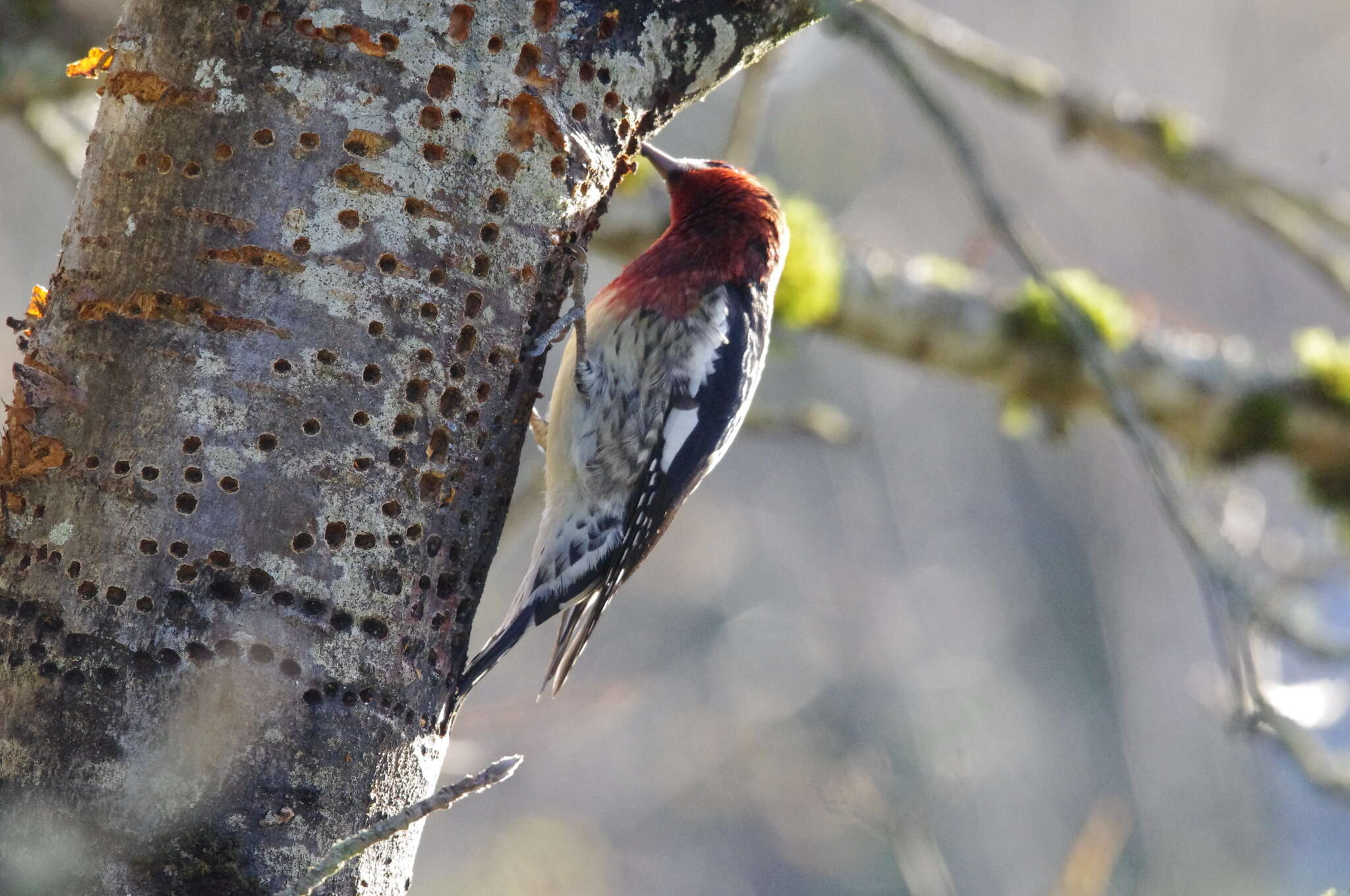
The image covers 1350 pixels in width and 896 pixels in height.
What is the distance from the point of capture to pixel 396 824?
4.42 feet

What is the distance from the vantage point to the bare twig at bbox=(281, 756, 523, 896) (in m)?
1.31

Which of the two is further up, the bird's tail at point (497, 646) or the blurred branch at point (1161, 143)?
the blurred branch at point (1161, 143)

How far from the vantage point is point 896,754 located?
11945mm

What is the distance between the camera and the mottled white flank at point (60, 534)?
63.4 inches

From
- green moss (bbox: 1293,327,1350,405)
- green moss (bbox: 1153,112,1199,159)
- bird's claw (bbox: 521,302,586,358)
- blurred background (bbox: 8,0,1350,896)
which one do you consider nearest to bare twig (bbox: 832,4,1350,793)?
bird's claw (bbox: 521,302,586,358)

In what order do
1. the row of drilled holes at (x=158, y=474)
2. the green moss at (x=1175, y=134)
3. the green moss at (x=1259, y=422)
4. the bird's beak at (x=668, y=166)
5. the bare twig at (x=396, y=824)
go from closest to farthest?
the bare twig at (x=396, y=824) < the row of drilled holes at (x=158, y=474) < the bird's beak at (x=668, y=166) < the green moss at (x=1175, y=134) < the green moss at (x=1259, y=422)

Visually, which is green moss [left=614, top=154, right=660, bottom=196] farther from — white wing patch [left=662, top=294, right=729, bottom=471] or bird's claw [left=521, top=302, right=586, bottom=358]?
bird's claw [left=521, top=302, right=586, bottom=358]

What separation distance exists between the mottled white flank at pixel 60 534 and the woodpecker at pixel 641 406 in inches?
49.3

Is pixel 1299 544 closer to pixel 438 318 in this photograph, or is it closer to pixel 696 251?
pixel 696 251

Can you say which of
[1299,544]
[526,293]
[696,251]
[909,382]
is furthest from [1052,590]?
[526,293]

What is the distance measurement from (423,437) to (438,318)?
0.55 feet

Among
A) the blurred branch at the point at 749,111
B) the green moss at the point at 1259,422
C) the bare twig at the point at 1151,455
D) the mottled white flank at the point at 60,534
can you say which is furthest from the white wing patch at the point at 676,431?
the green moss at the point at 1259,422

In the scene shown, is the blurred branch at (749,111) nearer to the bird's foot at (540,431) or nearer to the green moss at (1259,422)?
the bird's foot at (540,431)

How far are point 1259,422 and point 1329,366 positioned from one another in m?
0.34
